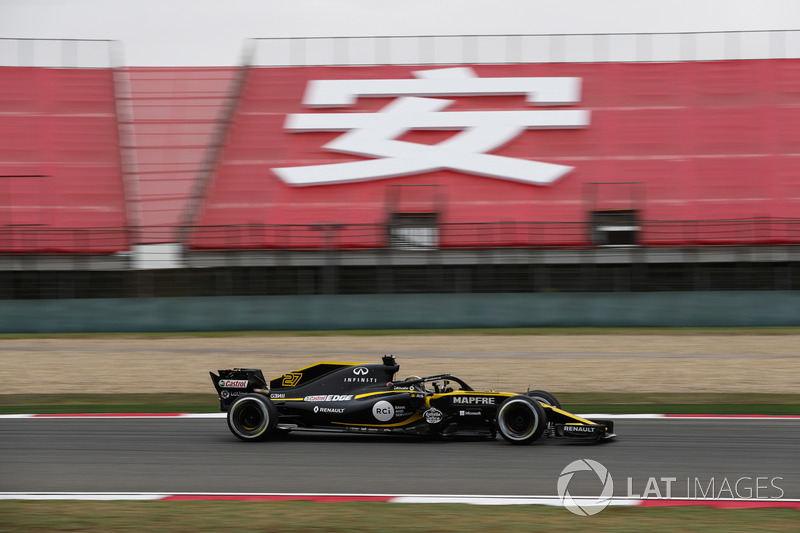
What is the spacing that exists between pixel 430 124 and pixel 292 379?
65.9ft

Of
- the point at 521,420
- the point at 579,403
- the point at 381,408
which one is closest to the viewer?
the point at 521,420

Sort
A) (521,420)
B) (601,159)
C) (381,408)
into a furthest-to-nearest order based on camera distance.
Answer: (601,159)
(381,408)
(521,420)

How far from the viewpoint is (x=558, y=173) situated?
88.6ft

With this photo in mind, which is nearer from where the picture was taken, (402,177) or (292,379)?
(292,379)

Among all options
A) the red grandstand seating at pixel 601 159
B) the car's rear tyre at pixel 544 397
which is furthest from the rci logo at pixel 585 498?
the red grandstand seating at pixel 601 159

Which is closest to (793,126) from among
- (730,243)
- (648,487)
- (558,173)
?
(730,243)

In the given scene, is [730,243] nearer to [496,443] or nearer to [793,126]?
[793,126]

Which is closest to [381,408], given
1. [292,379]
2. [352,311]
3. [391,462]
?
[391,462]

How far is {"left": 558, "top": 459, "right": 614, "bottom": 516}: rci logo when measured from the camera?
6227 millimetres

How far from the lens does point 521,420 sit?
8391 mm

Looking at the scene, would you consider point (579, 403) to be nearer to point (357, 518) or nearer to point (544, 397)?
point (544, 397)

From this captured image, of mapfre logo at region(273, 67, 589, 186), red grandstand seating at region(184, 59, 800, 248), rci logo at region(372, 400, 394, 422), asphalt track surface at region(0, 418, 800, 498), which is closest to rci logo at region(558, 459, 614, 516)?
asphalt track surface at region(0, 418, 800, 498)

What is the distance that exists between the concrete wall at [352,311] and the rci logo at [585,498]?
14675mm

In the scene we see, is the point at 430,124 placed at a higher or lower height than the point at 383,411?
higher
